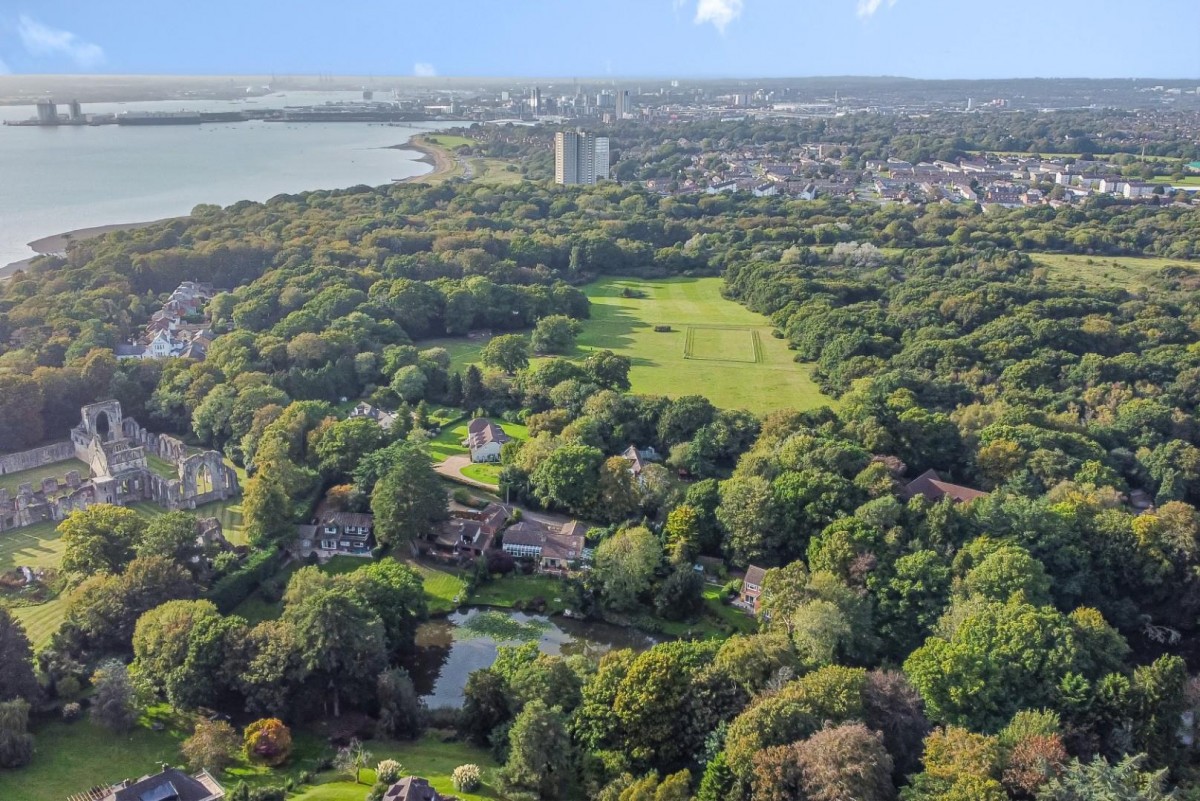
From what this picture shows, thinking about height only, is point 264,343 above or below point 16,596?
above

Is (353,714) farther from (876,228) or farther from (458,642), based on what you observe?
(876,228)

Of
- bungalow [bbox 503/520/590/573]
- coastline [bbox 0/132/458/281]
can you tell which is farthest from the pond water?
coastline [bbox 0/132/458/281]

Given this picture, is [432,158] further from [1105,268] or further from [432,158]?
[1105,268]

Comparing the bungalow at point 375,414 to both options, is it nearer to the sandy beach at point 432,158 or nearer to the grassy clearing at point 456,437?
the grassy clearing at point 456,437

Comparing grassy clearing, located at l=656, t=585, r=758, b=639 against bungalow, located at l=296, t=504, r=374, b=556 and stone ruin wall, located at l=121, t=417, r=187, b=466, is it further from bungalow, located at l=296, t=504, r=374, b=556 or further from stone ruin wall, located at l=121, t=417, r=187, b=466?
stone ruin wall, located at l=121, t=417, r=187, b=466

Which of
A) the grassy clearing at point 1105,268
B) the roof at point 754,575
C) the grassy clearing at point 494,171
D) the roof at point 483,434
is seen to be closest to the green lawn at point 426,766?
the roof at point 754,575

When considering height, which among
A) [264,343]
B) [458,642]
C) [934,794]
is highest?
[264,343]

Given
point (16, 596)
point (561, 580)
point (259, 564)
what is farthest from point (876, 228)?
point (16, 596)
